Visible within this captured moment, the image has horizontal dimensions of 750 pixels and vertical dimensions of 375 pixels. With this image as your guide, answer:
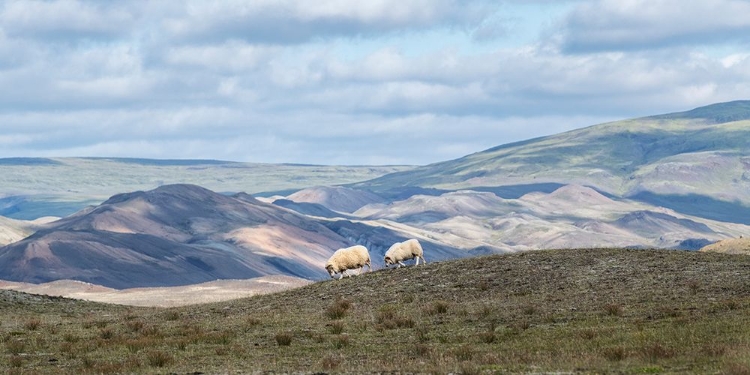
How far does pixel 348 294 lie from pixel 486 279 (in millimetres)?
5160

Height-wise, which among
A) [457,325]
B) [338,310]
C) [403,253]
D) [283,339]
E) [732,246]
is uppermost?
[283,339]

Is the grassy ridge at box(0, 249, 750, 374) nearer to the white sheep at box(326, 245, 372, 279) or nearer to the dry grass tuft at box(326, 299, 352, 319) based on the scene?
the dry grass tuft at box(326, 299, 352, 319)

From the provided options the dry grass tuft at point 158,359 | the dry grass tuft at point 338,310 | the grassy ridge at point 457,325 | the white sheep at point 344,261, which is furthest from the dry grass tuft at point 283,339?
the white sheep at point 344,261

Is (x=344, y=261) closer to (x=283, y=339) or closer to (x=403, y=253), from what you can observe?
(x=403, y=253)

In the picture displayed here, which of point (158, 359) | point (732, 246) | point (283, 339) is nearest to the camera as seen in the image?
point (158, 359)

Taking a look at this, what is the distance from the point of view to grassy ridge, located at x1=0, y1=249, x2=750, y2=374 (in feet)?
81.8

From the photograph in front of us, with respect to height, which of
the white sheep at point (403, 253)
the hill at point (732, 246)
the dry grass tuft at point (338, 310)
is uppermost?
the white sheep at point (403, 253)

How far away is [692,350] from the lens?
80.0 feet

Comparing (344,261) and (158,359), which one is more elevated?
(158,359)

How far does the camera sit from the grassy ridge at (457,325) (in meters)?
24.9

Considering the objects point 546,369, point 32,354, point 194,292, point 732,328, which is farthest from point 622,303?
point 194,292

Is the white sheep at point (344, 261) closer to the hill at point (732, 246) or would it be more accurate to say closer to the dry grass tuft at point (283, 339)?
the dry grass tuft at point (283, 339)

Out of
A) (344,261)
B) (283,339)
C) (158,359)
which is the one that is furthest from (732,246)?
(158,359)

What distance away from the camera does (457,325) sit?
109ft
